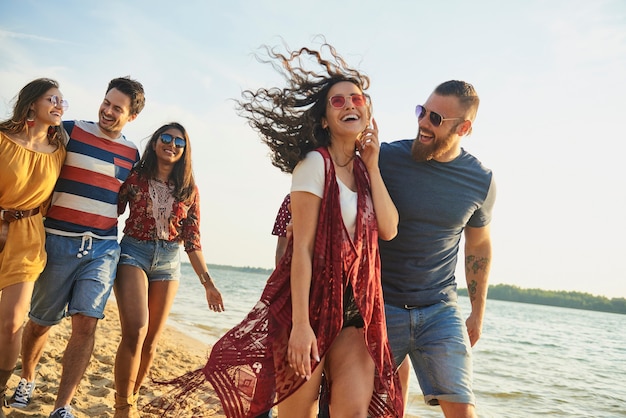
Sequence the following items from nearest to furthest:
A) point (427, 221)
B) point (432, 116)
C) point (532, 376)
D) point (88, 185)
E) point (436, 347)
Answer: point (436, 347), point (427, 221), point (432, 116), point (88, 185), point (532, 376)

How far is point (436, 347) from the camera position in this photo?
11.3 feet

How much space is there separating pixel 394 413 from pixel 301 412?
1.68 feet

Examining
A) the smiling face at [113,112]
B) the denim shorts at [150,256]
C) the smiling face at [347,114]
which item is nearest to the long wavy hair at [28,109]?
the smiling face at [113,112]

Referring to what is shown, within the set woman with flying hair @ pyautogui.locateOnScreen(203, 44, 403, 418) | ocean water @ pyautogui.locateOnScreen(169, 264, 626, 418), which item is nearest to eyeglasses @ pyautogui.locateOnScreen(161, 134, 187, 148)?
woman with flying hair @ pyautogui.locateOnScreen(203, 44, 403, 418)

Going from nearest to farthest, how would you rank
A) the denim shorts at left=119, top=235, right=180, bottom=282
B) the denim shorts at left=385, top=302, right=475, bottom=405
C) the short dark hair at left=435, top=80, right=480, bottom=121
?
the denim shorts at left=385, top=302, right=475, bottom=405 → the short dark hair at left=435, top=80, right=480, bottom=121 → the denim shorts at left=119, top=235, right=180, bottom=282

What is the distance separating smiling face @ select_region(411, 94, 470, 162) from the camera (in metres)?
3.71

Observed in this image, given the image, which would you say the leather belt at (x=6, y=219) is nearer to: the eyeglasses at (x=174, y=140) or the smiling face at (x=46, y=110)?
the smiling face at (x=46, y=110)

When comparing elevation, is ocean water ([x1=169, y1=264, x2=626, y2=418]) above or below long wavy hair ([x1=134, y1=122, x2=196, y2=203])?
below

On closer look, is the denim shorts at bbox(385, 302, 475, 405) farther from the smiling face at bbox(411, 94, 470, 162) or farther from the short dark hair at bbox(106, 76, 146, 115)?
the short dark hair at bbox(106, 76, 146, 115)

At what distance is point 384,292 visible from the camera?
3639 mm

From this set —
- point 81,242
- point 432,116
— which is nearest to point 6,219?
point 81,242

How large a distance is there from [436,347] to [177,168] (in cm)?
260

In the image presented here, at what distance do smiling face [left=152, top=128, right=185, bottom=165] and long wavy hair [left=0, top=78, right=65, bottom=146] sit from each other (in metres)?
0.73

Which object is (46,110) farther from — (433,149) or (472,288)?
(472,288)
